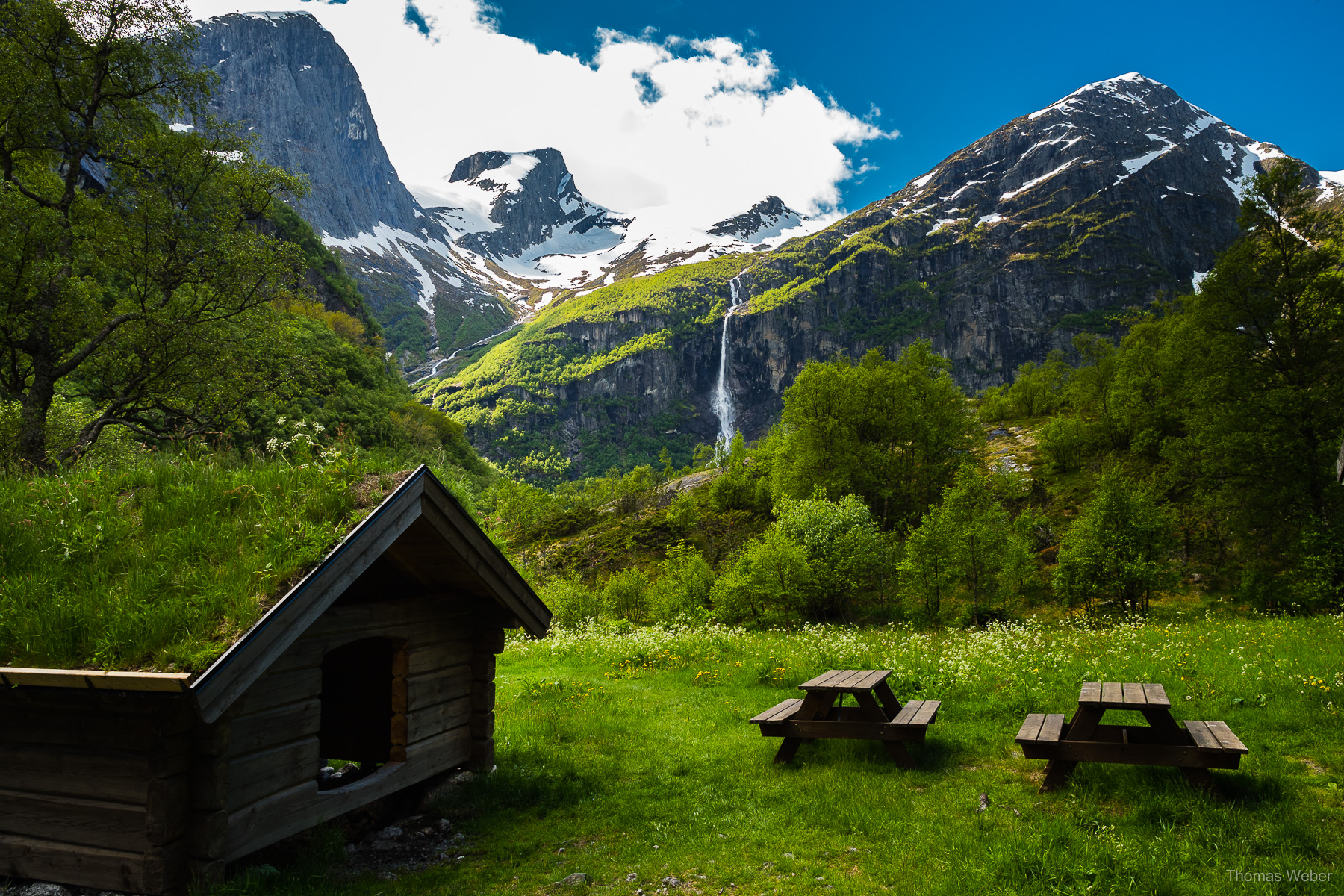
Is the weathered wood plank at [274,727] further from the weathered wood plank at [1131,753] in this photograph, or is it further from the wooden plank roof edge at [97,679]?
→ the weathered wood plank at [1131,753]

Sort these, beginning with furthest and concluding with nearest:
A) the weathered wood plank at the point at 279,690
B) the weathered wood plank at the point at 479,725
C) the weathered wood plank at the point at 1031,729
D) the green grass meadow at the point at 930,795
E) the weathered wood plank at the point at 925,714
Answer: the weathered wood plank at the point at 479,725 → the weathered wood plank at the point at 925,714 → the weathered wood plank at the point at 1031,729 → the weathered wood plank at the point at 279,690 → the green grass meadow at the point at 930,795

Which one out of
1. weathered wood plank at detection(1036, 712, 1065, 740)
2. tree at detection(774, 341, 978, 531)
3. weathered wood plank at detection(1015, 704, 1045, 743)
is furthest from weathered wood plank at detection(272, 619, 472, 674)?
tree at detection(774, 341, 978, 531)

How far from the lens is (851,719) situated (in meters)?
9.02

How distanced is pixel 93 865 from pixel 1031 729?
9231mm

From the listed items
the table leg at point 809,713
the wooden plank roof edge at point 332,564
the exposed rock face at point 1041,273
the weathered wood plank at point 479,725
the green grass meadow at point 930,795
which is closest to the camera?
the wooden plank roof edge at point 332,564

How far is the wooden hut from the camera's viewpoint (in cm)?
495

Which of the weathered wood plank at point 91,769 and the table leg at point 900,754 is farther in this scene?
the table leg at point 900,754

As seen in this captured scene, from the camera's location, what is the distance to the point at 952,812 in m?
6.90

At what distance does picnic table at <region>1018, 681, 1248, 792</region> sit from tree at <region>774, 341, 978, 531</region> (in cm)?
3345

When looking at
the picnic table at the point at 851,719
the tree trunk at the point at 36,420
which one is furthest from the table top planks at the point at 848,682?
the tree trunk at the point at 36,420

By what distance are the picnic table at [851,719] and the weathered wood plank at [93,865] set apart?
6417 mm

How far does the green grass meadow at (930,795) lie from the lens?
544 centimetres

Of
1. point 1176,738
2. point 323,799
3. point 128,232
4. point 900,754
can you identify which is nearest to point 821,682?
point 900,754

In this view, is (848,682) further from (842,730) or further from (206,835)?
(206,835)
